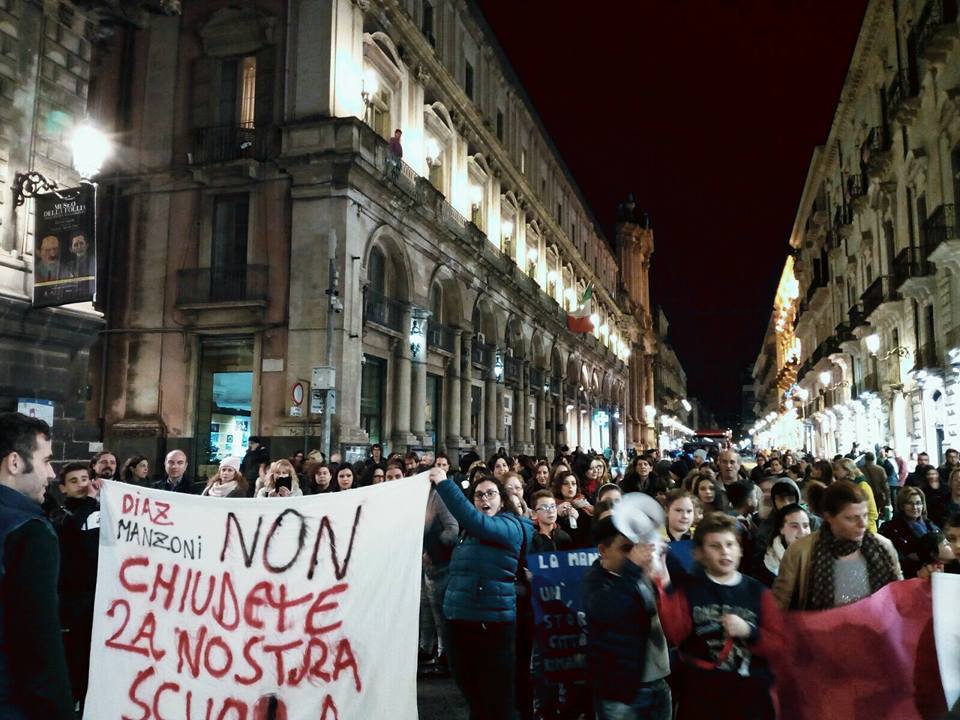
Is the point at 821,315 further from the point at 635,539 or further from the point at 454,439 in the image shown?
the point at 635,539

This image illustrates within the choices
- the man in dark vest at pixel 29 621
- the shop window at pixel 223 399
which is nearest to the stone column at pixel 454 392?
the shop window at pixel 223 399

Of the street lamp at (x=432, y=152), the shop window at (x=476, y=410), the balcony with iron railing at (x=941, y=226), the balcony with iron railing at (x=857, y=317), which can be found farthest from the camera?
the balcony with iron railing at (x=857, y=317)

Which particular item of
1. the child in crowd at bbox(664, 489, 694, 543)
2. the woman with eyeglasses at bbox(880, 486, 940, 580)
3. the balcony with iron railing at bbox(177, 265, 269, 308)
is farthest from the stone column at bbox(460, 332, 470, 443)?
the child in crowd at bbox(664, 489, 694, 543)

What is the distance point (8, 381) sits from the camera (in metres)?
12.4

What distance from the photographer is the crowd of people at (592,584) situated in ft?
9.68

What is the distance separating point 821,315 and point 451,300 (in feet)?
115

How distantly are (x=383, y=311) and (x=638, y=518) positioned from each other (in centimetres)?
1971

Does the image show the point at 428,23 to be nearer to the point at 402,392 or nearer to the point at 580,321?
the point at 402,392

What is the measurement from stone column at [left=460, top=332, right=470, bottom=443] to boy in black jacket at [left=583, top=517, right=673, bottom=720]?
25.7m

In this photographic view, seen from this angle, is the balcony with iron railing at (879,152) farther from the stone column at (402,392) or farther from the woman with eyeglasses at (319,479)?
the woman with eyeglasses at (319,479)

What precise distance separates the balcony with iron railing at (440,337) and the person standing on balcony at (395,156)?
537cm

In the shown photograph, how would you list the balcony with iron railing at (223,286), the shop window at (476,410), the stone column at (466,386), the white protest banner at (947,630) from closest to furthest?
the white protest banner at (947,630), the balcony with iron railing at (223,286), the stone column at (466,386), the shop window at (476,410)

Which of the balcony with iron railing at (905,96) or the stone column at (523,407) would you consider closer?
the balcony with iron railing at (905,96)

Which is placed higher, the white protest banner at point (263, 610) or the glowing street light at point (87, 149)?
the glowing street light at point (87, 149)
